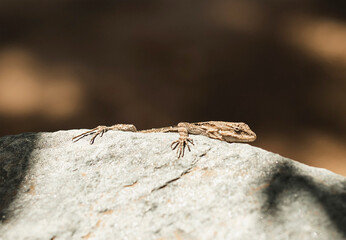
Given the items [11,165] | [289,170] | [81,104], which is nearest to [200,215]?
[289,170]

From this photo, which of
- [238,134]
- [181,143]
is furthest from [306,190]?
[238,134]

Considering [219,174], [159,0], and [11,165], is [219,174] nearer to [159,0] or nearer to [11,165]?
[11,165]

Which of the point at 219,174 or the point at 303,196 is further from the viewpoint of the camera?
the point at 219,174

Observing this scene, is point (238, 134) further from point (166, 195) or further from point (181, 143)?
point (166, 195)

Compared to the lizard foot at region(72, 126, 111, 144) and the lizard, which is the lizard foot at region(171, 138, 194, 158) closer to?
the lizard

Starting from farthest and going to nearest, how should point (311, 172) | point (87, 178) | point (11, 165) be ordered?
point (11, 165)
point (87, 178)
point (311, 172)

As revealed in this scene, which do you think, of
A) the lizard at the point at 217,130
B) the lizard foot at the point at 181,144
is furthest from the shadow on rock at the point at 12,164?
the lizard foot at the point at 181,144

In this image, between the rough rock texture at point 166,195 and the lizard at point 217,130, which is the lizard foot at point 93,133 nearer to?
the lizard at point 217,130

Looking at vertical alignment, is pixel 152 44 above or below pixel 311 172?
above
